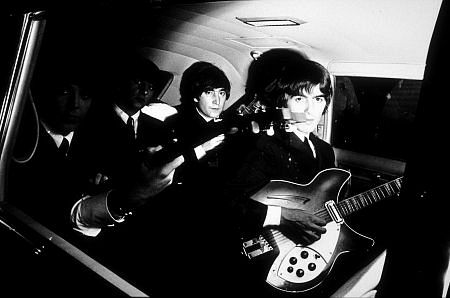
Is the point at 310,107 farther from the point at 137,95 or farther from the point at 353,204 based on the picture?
the point at 137,95

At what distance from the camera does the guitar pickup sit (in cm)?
185

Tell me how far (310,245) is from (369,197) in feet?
1.14

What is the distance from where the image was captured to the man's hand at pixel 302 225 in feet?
5.77

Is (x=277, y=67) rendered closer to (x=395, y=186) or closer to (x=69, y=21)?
(x=395, y=186)

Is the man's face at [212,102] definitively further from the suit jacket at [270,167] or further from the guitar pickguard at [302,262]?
the guitar pickguard at [302,262]

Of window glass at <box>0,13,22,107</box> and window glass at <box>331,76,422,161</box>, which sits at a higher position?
window glass at <box>0,13,22,107</box>

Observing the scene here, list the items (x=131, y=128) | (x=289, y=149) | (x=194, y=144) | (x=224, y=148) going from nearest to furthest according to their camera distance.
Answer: (x=289, y=149) → (x=224, y=148) → (x=194, y=144) → (x=131, y=128)

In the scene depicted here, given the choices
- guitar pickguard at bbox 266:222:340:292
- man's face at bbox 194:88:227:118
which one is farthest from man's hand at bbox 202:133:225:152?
guitar pickguard at bbox 266:222:340:292

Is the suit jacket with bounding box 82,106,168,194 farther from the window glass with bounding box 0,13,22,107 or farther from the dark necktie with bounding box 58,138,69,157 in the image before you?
the window glass with bounding box 0,13,22,107

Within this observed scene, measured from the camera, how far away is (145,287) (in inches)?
84.7

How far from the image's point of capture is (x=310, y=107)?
1779 mm

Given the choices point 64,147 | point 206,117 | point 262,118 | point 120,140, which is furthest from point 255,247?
point 64,147

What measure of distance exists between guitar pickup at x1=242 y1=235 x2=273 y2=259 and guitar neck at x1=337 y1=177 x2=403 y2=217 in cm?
39

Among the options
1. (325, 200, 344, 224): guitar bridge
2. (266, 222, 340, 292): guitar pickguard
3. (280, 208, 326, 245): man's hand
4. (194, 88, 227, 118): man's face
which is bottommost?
(266, 222, 340, 292): guitar pickguard
